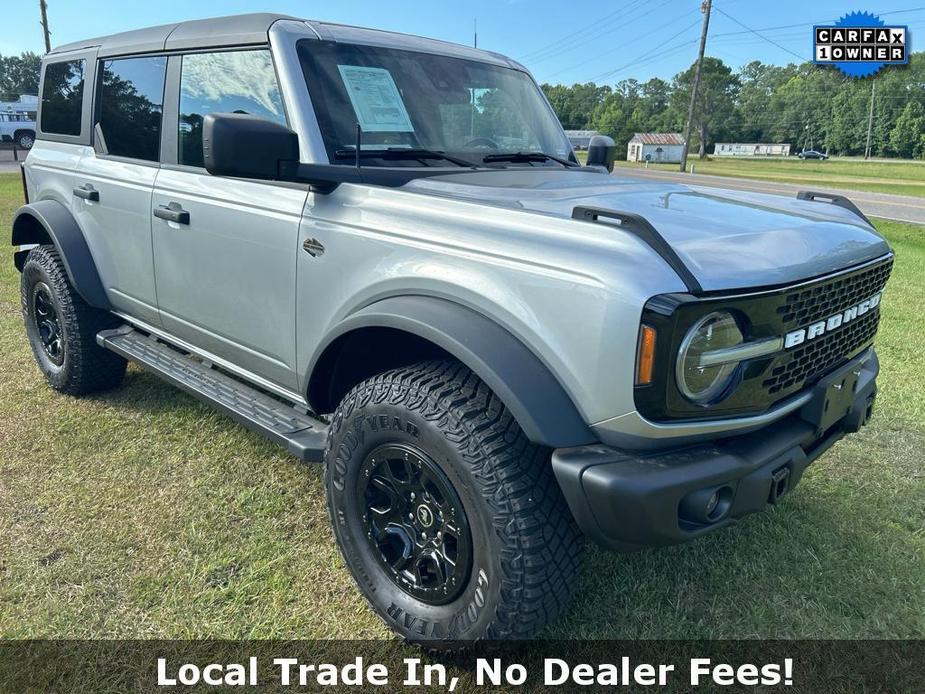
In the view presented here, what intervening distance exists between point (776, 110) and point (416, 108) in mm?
117156

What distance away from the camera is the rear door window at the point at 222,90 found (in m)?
2.84

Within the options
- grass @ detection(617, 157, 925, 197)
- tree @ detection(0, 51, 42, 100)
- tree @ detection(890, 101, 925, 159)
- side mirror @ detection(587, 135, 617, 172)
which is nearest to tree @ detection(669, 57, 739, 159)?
tree @ detection(890, 101, 925, 159)

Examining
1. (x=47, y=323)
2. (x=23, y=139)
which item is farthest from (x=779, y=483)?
(x=23, y=139)

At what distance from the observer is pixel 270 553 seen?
2.84m

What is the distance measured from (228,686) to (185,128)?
2376 millimetres

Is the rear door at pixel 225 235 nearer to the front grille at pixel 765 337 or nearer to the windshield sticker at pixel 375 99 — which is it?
the windshield sticker at pixel 375 99

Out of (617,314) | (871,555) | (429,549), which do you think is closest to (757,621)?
(871,555)

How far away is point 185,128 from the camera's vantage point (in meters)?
3.27

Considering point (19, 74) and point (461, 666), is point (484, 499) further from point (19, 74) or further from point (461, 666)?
point (19, 74)

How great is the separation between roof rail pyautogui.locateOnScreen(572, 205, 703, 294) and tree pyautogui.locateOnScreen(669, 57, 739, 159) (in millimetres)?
103993

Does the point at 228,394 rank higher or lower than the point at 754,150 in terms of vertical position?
lower

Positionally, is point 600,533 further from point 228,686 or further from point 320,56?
point 320,56

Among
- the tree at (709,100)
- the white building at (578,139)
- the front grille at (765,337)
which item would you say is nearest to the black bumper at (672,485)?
the front grille at (765,337)

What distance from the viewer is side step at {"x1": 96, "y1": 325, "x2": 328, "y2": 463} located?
106 inches
